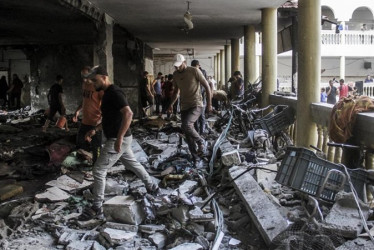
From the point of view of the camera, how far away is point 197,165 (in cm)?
779

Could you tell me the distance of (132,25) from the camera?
15.3 metres

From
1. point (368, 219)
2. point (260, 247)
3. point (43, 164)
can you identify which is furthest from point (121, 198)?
point (43, 164)

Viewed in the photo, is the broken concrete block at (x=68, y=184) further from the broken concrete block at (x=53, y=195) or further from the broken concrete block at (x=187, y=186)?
the broken concrete block at (x=187, y=186)

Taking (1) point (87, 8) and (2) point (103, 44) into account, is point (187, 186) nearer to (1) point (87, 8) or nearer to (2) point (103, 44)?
(1) point (87, 8)

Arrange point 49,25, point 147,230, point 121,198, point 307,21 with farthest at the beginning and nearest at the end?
point 49,25 < point 307,21 < point 121,198 < point 147,230

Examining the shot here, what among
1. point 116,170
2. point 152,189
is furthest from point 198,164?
point 152,189

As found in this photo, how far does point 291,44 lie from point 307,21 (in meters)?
5.13

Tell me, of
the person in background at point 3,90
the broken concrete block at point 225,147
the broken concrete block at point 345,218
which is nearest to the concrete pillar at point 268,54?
the broken concrete block at point 225,147

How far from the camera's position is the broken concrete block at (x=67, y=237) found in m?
4.93

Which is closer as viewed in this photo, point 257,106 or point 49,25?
point 257,106

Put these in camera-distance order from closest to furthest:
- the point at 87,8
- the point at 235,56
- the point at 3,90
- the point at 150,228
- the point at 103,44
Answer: the point at 150,228
the point at 87,8
the point at 103,44
the point at 235,56
the point at 3,90

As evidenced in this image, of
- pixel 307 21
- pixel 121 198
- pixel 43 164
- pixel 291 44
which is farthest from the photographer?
pixel 291 44

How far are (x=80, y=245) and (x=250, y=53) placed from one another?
12.0 metres

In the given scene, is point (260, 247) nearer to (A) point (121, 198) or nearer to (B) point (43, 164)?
(A) point (121, 198)
